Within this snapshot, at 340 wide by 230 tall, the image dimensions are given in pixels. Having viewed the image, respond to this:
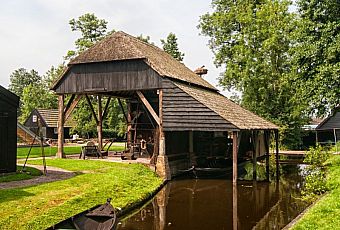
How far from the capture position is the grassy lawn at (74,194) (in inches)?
405

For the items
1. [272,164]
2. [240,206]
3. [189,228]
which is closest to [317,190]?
[240,206]

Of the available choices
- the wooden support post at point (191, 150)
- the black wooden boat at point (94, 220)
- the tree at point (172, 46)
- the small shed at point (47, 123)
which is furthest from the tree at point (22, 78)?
the black wooden boat at point (94, 220)

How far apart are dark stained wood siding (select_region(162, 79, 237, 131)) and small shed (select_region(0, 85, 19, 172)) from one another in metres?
7.68

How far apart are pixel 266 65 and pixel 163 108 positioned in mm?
20058

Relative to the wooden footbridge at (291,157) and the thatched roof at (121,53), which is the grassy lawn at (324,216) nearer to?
the thatched roof at (121,53)

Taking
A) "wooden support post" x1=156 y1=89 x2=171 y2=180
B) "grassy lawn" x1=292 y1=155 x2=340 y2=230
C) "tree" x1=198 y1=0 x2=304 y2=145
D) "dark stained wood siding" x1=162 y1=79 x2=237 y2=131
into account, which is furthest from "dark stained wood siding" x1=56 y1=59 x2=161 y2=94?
"tree" x1=198 y1=0 x2=304 y2=145

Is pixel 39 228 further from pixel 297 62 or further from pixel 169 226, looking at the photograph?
pixel 297 62

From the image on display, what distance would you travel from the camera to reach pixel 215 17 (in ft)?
141

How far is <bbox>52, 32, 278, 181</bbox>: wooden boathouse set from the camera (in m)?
19.4

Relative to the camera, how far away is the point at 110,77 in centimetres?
2225

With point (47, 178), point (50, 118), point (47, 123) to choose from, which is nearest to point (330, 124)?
point (47, 123)

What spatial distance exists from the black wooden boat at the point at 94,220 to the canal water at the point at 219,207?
1.67 m

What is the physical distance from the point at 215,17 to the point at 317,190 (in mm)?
31578

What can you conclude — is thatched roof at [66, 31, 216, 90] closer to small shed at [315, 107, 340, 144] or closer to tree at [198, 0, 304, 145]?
tree at [198, 0, 304, 145]
